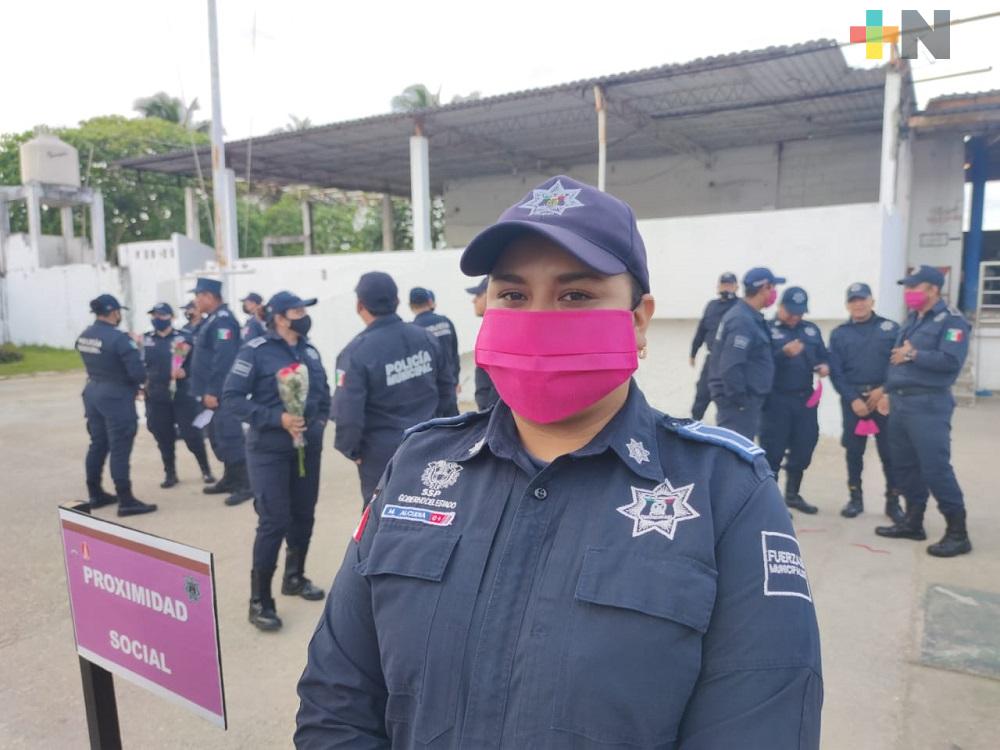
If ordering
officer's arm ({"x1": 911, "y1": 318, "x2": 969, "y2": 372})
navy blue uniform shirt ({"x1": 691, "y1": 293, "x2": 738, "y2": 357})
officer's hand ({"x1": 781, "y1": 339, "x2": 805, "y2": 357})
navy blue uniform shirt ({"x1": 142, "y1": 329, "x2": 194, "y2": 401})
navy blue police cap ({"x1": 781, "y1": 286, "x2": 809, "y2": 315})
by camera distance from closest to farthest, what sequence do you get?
1. officer's arm ({"x1": 911, "y1": 318, "x2": 969, "y2": 372})
2. officer's hand ({"x1": 781, "y1": 339, "x2": 805, "y2": 357})
3. navy blue police cap ({"x1": 781, "y1": 286, "x2": 809, "y2": 315})
4. navy blue uniform shirt ({"x1": 142, "y1": 329, "x2": 194, "y2": 401})
5. navy blue uniform shirt ({"x1": 691, "y1": 293, "x2": 738, "y2": 357})

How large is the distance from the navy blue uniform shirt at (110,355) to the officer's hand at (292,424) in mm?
2846

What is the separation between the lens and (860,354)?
5.55 m

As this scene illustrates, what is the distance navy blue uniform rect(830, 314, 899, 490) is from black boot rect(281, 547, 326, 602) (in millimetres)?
4145

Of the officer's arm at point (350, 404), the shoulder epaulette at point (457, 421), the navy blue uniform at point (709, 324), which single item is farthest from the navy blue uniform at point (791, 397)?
the shoulder epaulette at point (457, 421)

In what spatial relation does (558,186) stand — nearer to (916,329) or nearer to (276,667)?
(276,667)

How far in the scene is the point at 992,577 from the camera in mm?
4250

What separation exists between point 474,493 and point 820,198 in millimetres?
16463

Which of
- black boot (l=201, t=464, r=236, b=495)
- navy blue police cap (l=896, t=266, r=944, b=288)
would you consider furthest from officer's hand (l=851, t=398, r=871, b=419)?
black boot (l=201, t=464, r=236, b=495)

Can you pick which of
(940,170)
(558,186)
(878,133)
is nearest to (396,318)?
(558,186)

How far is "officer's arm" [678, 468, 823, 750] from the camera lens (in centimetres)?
100

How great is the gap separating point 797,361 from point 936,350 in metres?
1.11

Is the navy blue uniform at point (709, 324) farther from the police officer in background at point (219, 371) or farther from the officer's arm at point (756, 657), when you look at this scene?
the officer's arm at point (756, 657)

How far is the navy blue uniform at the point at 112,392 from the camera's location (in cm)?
591

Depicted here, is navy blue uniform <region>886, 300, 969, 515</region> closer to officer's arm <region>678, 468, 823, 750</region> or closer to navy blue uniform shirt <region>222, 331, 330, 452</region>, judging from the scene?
navy blue uniform shirt <region>222, 331, 330, 452</region>
